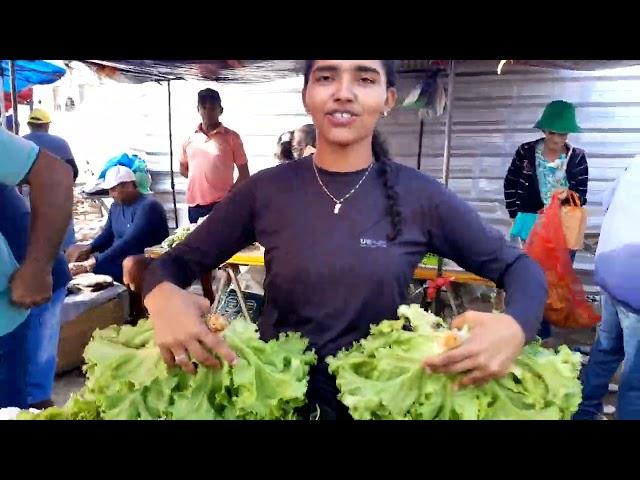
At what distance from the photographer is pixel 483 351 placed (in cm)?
116

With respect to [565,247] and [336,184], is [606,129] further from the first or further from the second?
[336,184]

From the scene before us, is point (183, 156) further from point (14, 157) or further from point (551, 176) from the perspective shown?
point (14, 157)

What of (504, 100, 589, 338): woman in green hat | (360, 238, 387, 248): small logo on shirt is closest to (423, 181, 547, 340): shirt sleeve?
(360, 238, 387, 248): small logo on shirt

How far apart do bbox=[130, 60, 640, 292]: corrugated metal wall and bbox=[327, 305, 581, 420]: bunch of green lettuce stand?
9.47ft

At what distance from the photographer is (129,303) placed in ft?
7.66

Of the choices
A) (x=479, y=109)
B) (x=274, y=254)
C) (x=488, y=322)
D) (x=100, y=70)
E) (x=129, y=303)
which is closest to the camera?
(x=488, y=322)

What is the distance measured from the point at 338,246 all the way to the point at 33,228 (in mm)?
878

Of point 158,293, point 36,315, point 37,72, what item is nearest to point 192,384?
point 158,293

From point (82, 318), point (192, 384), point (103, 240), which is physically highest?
point (192, 384)

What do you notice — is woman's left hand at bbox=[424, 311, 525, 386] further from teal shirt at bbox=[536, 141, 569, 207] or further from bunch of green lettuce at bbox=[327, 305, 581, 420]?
teal shirt at bbox=[536, 141, 569, 207]

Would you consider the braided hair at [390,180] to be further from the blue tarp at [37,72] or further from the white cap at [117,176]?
the blue tarp at [37,72]
